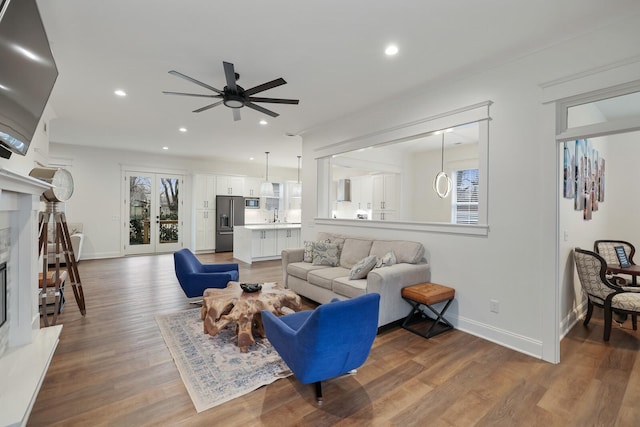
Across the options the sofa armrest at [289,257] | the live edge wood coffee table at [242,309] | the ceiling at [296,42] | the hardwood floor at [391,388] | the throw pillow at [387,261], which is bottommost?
the hardwood floor at [391,388]

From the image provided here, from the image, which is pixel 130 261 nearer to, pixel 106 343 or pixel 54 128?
pixel 54 128

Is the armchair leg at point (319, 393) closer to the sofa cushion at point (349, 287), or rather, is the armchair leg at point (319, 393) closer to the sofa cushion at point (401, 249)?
the sofa cushion at point (349, 287)

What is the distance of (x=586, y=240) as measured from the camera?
3.97 meters

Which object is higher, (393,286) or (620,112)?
(620,112)

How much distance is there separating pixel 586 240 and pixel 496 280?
201 cm

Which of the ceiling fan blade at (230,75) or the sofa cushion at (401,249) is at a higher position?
the ceiling fan blade at (230,75)

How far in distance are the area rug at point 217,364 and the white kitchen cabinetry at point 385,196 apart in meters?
5.31

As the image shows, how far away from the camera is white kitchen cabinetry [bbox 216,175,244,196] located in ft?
30.1

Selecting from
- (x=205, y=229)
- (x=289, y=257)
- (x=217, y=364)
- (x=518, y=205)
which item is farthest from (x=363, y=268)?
(x=205, y=229)

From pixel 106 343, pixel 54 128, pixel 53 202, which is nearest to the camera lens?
pixel 106 343

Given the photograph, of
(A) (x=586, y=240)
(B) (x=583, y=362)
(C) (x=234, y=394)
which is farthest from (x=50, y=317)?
(A) (x=586, y=240)

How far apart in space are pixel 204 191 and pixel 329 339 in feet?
26.3

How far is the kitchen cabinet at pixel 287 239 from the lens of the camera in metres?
7.72

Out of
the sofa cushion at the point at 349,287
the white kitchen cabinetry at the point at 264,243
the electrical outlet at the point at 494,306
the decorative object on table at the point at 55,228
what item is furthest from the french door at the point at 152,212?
the electrical outlet at the point at 494,306
